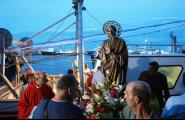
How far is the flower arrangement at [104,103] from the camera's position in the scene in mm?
6234

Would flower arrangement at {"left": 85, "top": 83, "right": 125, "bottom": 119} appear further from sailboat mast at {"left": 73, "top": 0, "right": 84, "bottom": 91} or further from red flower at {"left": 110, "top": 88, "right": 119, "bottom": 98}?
sailboat mast at {"left": 73, "top": 0, "right": 84, "bottom": 91}

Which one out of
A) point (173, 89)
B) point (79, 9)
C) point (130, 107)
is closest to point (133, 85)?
point (130, 107)

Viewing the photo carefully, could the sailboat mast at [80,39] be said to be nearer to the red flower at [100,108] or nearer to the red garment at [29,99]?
the red garment at [29,99]

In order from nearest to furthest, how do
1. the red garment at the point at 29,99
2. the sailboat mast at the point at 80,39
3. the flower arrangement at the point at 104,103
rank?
the flower arrangement at the point at 104,103 → the red garment at the point at 29,99 → the sailboat mast at the point at 80,39

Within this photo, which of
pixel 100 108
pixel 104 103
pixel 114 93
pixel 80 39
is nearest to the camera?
pixel 100 108

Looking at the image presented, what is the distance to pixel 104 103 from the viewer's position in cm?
650

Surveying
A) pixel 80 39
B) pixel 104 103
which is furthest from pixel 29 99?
pixel 80 39

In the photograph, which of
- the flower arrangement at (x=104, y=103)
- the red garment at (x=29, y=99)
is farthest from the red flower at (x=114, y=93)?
the red garment at (x=29, y=99)

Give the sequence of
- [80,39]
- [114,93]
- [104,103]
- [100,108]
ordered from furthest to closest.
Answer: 1. [80,39]
2. [114,93]
3. [104,103]
4. [100,108]

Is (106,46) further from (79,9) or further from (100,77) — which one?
(79,9)

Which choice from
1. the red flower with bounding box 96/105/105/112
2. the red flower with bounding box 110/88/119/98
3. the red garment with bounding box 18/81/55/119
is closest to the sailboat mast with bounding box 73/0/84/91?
the red garment with bounding box 18/81/55/119

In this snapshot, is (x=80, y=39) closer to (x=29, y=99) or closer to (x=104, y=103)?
→ (x=29, y=99)

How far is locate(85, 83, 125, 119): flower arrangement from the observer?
6234mm

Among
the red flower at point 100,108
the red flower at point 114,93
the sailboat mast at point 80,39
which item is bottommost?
the red flower at point 100,108
